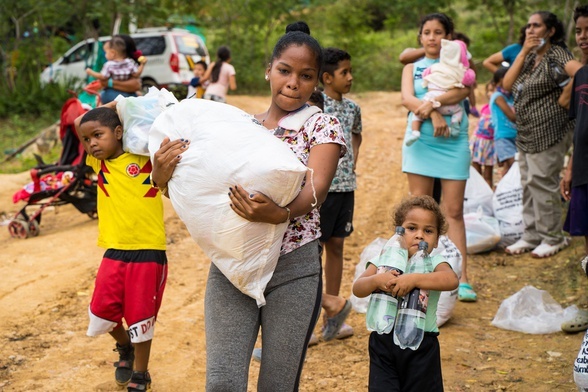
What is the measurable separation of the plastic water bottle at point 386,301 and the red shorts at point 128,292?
141 cm

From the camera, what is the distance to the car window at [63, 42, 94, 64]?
18953 mm

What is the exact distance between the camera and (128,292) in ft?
13.7

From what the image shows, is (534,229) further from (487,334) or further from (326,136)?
(326,136)

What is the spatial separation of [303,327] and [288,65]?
1.05 m

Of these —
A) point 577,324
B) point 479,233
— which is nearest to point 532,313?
point 577,324

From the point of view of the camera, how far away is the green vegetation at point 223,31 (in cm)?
1770

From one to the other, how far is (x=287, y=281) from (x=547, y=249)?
4.65 metres

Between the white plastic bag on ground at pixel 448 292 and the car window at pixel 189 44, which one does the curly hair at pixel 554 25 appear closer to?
the white plastic bag on ground at pixel 448 292

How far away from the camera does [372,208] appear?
9156 millimetres

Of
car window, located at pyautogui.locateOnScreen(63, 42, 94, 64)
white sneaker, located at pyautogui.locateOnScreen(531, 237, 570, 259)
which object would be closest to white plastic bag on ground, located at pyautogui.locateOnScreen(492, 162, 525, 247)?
white sneaker, located at pyautogui.locateOnScreen(531, 237, 570, 259)

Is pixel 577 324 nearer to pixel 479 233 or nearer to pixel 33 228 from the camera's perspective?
pixel 479 233

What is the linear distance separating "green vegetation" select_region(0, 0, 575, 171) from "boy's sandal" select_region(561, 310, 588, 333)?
1174 cm

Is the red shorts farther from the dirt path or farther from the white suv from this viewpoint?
the white suv

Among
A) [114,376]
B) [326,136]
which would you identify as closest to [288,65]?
[326,136]
